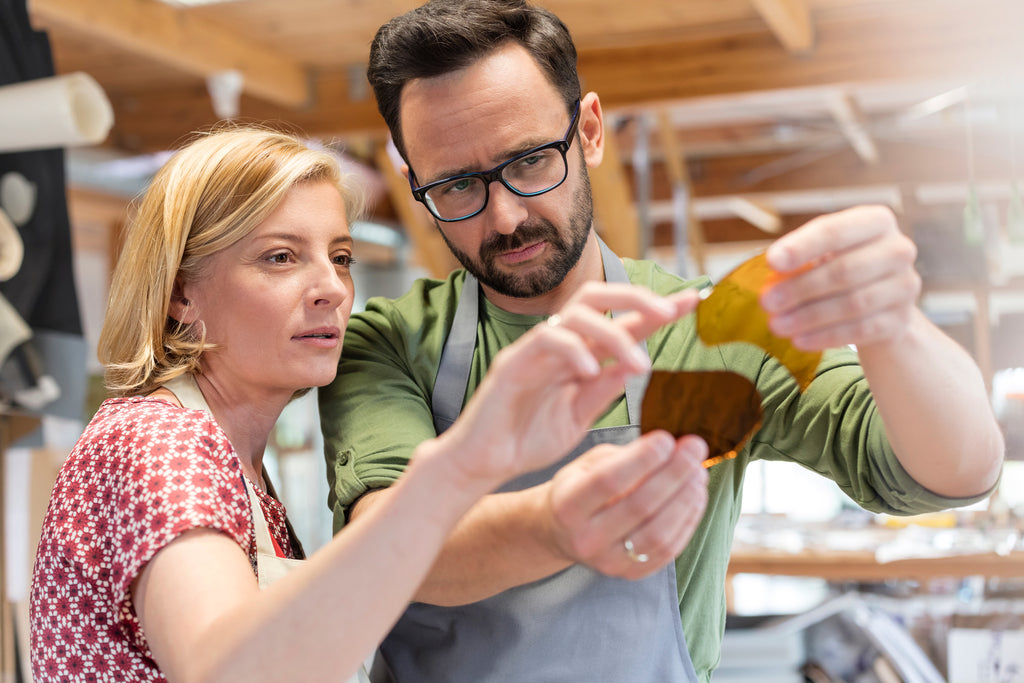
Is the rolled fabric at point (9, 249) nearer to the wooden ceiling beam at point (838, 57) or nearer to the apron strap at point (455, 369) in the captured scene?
the apron strap at point (455, 369)

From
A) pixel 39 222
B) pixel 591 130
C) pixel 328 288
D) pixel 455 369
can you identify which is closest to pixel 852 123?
pixel 39 222

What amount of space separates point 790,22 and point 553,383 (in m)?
3.92

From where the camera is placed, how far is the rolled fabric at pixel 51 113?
8.39 feet

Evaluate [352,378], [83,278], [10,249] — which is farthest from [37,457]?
[83,278]

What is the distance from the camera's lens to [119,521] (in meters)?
1.07

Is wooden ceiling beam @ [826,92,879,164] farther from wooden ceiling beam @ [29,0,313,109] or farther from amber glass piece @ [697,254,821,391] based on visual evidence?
amber glass piece @ [697,254,821,391]

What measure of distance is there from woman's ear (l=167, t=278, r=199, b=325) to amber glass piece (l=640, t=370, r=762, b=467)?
67 cm

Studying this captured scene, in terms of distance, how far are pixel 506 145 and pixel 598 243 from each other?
0.28m

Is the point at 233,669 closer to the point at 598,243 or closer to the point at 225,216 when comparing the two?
the point at 225,216

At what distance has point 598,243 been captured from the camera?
1.62 m

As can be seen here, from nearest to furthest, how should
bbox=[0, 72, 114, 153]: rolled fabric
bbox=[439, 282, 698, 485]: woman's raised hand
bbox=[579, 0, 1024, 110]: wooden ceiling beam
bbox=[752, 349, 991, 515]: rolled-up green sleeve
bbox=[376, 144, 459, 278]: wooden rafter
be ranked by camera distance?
bbox=[439, 282, 698, 485]: woman's raised hand → bbox=[752, 349, 991, 515]: rolled-up green sleeve → bbox=[0, 72, 114, 153]: rolled fabric → bbox=[579, 0, 1024, 110]: wooden ceiling beam → bbox=[376, 144, 459, 278]: wooden rafter

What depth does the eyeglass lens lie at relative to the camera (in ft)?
4.69

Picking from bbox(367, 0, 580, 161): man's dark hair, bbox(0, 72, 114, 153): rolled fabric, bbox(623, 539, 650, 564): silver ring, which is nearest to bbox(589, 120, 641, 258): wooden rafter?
bbox(0, 72, 114, 153): rolled fabric

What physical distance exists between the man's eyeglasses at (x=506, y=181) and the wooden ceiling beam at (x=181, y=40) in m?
2.88
